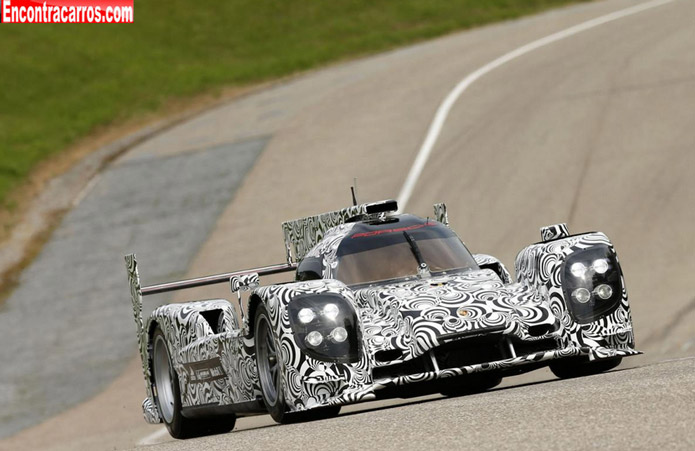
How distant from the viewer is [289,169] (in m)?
27.9

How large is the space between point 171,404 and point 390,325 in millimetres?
3229

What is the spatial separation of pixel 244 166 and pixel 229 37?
69.1ft

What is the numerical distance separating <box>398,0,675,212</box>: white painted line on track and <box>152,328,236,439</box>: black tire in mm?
11044

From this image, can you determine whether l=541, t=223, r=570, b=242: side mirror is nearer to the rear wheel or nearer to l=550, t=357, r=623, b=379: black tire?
l=550, t=357, r=623, b=379: black tire

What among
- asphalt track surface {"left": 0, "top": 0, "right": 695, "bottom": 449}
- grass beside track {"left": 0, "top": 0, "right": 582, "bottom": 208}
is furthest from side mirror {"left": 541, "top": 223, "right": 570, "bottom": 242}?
grass beside track {"left": 0, "top": 0, "right": 582, "bottom": 208}

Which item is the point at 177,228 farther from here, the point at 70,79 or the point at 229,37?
the point at 229,37

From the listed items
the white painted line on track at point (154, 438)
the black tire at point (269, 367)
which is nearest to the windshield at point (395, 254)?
the black tire at point (269, 367)

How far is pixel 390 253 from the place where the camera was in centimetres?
1061

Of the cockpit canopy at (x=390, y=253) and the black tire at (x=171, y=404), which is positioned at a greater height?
the cockpit canopy at (x=390, y=253)

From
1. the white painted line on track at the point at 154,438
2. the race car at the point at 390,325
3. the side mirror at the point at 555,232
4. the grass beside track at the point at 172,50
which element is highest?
the grass beside track at the point at 172,50

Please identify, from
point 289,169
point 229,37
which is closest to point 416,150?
point 289,169

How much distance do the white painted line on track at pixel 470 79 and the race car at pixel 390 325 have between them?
11906 mm

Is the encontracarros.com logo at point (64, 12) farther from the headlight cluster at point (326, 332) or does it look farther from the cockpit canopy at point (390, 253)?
the headlight cluster at point (326, 332)

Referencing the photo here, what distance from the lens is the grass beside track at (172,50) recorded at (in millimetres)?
38625
